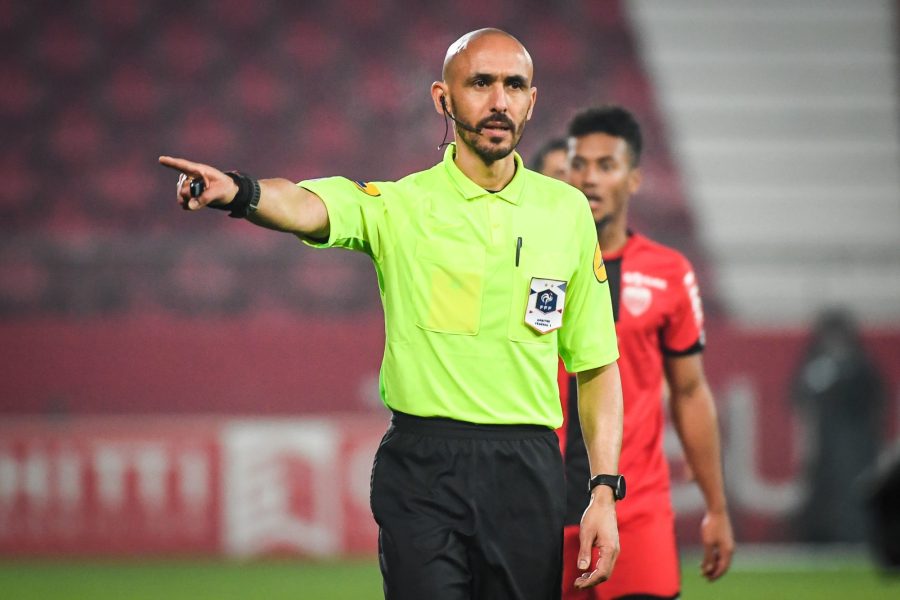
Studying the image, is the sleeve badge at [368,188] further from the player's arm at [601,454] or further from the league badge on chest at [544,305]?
the player's arm at [601,454]

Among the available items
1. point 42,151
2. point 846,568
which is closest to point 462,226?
point 846,568

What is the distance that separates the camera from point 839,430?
1020 cm

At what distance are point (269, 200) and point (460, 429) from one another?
0.73 m

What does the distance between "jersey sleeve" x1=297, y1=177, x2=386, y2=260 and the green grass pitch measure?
518 cm

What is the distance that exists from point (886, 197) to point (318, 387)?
6.10 m

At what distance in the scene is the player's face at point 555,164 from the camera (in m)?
5.39

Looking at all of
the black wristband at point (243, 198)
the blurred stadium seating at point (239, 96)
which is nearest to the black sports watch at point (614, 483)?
the black wristband at point (243, 198)

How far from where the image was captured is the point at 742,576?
9.20 metres

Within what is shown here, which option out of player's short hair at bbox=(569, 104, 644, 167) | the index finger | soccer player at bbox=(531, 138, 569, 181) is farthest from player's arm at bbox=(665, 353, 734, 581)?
the index finger

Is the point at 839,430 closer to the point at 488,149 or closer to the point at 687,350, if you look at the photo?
the point at 687,350

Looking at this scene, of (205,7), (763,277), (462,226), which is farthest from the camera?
(205,7)

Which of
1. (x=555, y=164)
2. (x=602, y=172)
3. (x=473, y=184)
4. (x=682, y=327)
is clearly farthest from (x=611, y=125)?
(x=473, y=184)

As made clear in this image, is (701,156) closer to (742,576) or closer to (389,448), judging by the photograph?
(742,576)

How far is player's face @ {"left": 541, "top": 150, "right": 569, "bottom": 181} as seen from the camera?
5.39 metres
